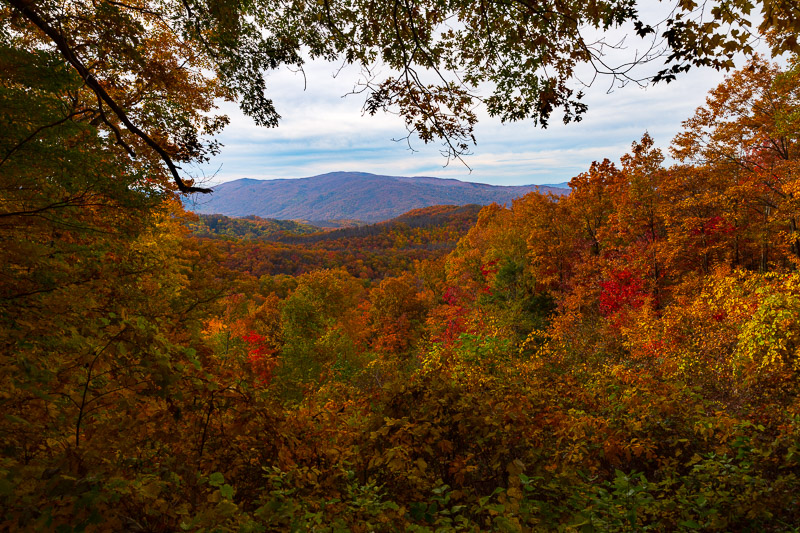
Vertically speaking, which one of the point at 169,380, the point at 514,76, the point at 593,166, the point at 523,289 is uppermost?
the point at 593,166

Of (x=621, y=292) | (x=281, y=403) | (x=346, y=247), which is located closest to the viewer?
(x=281, y=403)

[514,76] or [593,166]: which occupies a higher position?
[593,166]

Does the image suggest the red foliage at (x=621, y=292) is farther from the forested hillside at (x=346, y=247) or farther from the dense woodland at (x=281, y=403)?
the forested hillside at (x=346, y=247)

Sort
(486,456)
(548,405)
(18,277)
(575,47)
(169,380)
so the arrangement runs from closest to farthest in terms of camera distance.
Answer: (169,380), (18,277), (575,47), (486,456), (548,405)

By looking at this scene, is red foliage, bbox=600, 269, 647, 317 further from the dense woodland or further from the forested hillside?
the forested hillside

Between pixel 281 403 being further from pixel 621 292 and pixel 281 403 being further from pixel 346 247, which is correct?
pixel 346 247

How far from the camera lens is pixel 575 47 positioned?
3.71m

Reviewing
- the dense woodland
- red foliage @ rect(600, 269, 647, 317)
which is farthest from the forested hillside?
red foliage @ rect(600, 269, 647, 317)

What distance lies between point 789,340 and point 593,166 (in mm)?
15993

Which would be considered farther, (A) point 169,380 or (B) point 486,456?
(B) point 486,456

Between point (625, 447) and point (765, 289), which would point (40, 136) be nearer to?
point (625, 447)

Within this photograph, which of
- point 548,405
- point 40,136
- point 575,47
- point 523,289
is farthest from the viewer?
point 523,289

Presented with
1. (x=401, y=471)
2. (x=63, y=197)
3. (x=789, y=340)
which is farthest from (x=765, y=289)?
(x=63, y=197)

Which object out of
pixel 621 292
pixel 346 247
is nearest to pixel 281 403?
pixel 621 292
